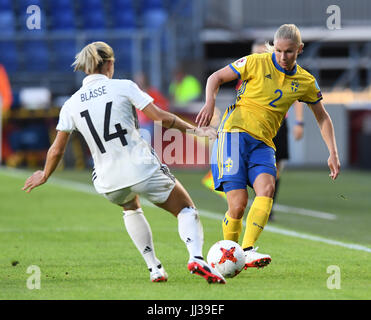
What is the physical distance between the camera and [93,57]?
6.07 m

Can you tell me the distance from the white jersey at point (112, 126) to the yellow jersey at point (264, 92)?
115cm

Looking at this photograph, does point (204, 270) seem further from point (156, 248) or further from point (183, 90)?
point (183, 90)

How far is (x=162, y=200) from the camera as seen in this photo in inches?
244

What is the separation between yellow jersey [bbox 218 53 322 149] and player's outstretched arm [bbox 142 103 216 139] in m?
0.93

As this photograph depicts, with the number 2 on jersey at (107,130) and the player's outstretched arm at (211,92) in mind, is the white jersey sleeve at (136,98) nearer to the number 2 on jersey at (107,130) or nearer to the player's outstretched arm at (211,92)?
the number 2 on jersey at (107,130)

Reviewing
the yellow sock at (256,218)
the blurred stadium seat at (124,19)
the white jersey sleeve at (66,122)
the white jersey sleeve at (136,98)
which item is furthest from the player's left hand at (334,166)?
the blurred stadium seat at (124,19)

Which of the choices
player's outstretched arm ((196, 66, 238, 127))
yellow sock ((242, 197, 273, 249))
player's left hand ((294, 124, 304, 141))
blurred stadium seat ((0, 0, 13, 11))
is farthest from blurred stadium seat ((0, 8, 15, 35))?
yellow sock ((242, 197, 273, 249))

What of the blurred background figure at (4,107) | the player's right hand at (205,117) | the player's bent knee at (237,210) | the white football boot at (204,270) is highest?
the player's right hand at (205,117)

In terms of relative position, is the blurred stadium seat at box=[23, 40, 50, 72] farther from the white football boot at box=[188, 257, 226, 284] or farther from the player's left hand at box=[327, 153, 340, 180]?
the white football boot at box=[188, 257, 226, 284]

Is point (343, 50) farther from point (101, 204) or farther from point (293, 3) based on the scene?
point (101, 204)

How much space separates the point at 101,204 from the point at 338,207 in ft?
11.3

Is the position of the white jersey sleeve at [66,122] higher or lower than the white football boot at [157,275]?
higher

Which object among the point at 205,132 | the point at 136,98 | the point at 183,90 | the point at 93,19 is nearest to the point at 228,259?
the point at 205,132

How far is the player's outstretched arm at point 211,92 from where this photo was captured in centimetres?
634
